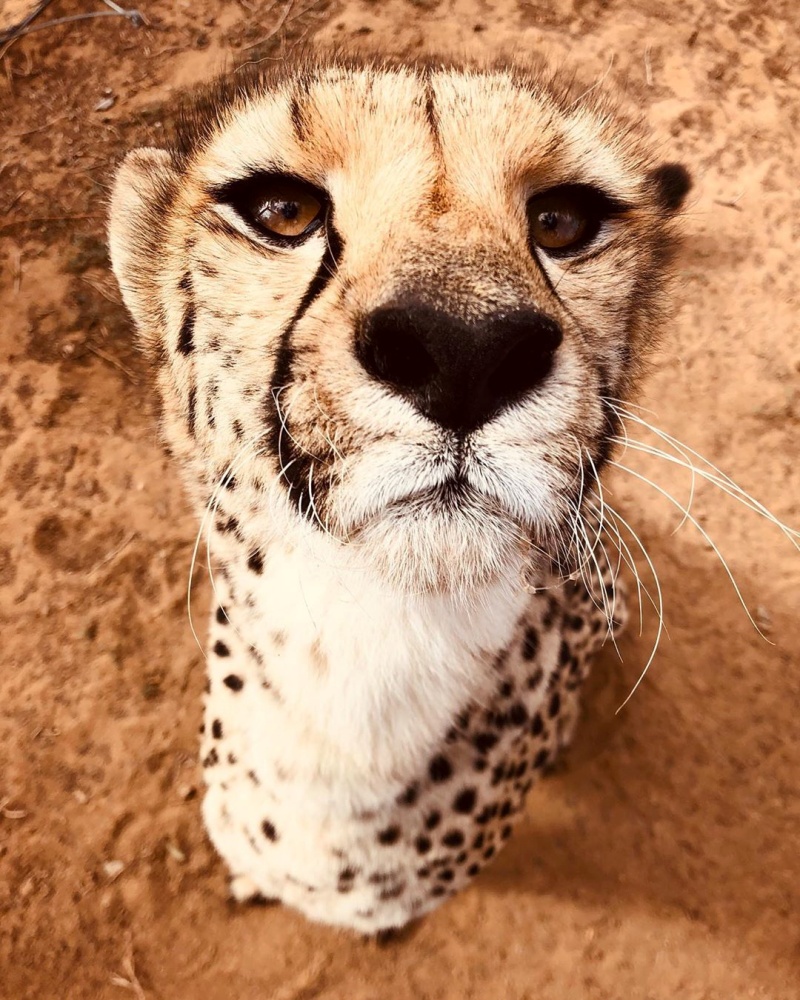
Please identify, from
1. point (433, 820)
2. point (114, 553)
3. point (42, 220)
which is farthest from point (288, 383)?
point (42, 220)

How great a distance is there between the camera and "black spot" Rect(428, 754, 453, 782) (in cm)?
98

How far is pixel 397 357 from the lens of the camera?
0.53 metres

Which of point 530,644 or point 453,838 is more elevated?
point 530,644

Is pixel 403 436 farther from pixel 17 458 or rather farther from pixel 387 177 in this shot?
pixel 17 458

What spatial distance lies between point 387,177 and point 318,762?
686mm

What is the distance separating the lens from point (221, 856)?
1.27 m

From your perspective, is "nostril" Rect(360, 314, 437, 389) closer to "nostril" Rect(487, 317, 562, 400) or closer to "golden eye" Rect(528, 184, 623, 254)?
"nostril" Rect(487, 317, 562, 400)

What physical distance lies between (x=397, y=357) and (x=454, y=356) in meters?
0.05

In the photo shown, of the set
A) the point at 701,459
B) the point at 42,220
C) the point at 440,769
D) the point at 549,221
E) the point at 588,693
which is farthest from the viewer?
the point at 42,220

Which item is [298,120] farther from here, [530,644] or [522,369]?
[530,644]

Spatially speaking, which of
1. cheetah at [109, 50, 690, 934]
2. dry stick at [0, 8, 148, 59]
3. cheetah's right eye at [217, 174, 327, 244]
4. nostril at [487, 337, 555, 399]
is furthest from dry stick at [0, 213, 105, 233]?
nostril at [487, 337, 555, 399]

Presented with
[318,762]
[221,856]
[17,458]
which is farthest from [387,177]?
[17,458]

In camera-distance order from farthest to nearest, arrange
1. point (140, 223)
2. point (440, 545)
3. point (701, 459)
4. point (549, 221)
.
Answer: point (701, 459)
point (140, 223)
point (549, 221)
point (440, 545)

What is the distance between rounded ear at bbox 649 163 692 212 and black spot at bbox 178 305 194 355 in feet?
1.96
